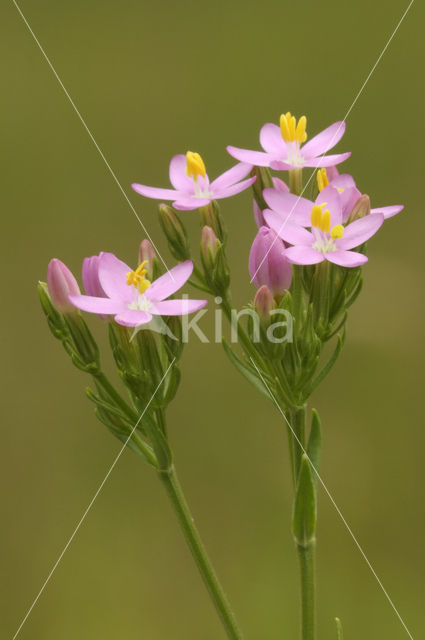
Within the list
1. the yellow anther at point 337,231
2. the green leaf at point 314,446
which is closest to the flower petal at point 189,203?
the yellow anther at point 337,231

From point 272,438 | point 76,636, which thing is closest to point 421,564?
point 272,438

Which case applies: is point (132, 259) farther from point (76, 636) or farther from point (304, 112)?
point (76, 636)

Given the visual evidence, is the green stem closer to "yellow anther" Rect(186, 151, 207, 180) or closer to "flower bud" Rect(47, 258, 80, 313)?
"flower bud" Rect(47, 258, 80, 313)

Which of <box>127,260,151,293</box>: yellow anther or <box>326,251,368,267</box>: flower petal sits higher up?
<box>326,251,368,267</box>: flower petal

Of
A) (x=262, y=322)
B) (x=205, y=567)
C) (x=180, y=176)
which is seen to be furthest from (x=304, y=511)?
(x=180, y=176)

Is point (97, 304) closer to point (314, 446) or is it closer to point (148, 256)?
point (148, 256)

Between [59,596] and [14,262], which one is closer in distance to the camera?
[59,596]

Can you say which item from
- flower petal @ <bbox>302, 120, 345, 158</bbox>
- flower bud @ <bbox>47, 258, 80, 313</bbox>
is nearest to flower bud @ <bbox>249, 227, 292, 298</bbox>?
flower petal @ <bbox>302, 120, 345, 158</bbox>
